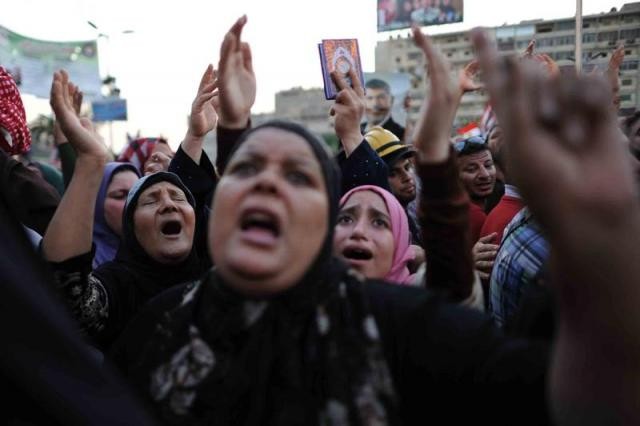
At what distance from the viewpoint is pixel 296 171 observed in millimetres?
1589

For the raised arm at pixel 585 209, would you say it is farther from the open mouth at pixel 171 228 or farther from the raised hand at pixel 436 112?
the open mouth at pixel 171 228

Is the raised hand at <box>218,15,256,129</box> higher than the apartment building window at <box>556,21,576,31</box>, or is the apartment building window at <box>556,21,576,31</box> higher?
the apartment building window at <box>556,21,576,31</box>

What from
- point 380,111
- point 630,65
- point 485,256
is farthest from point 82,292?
point 380,111

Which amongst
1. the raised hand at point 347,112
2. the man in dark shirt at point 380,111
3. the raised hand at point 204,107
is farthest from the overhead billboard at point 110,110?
the raised hand at point 347,112

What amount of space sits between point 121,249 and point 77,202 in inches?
38.6

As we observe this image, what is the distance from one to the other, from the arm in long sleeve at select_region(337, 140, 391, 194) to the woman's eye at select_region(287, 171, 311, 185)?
1.35 m

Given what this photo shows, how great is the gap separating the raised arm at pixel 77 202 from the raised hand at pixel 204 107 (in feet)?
3.46

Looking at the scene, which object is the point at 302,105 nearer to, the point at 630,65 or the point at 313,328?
the point at 630,65

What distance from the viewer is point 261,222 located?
1.53 m

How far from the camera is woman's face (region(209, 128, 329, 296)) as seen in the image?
1.48m

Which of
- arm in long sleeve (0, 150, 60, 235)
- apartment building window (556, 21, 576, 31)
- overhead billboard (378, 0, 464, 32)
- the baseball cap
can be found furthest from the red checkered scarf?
apartment building window (556, 21, 576, 31)

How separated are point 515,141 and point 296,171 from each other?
672 mm

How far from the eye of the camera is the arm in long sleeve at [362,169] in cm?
295

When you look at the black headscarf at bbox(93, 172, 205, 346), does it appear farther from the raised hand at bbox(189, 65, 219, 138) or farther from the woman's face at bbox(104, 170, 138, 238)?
the woman's face at bbox(104, 170, 138, 238)
